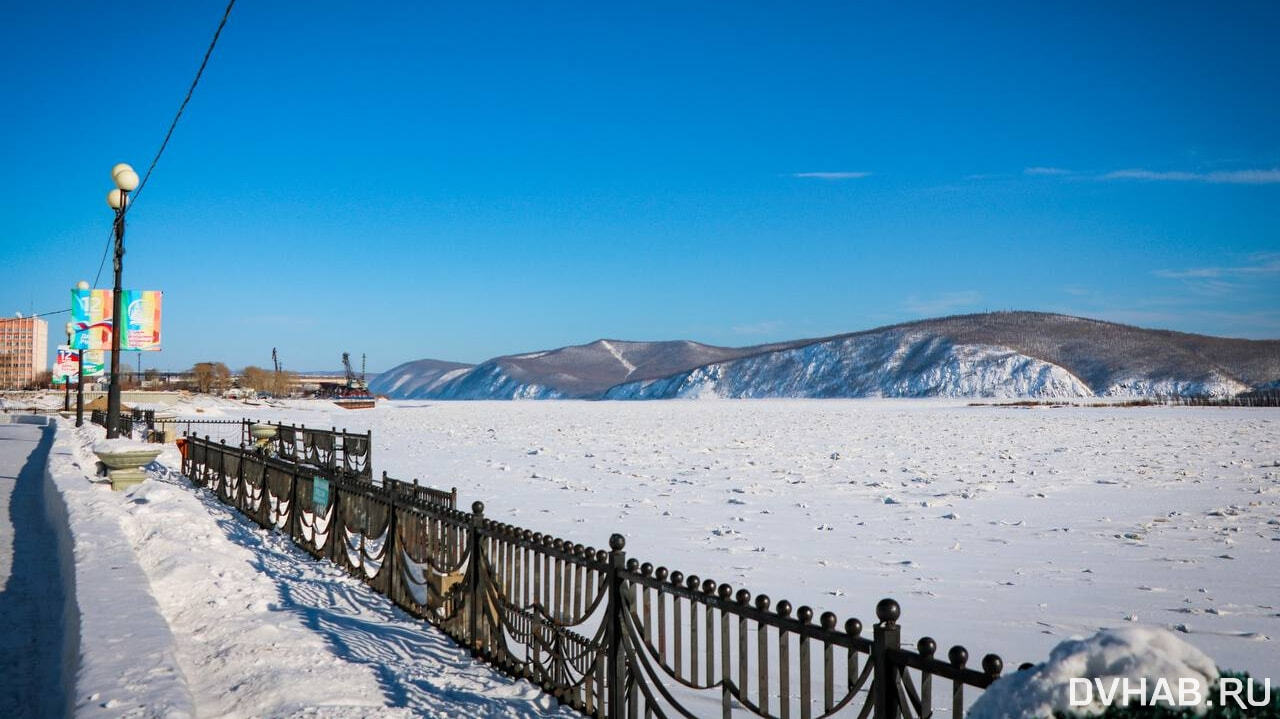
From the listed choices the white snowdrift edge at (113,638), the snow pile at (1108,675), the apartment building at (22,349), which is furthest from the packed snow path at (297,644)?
the apartment building at (22,349)

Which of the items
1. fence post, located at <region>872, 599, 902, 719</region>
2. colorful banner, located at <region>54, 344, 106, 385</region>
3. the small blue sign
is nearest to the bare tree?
colorful banner, located at <region>54, 344, 106, 385</region>

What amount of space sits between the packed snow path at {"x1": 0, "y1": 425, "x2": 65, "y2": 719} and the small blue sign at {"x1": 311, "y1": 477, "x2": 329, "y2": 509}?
2.70 m

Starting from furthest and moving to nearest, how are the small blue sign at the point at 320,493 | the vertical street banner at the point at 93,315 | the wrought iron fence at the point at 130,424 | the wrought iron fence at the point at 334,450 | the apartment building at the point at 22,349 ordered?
the apartment building at the point at 22,349 < the wrought iron fence at the point at 130,424 < the vertical street banner at the point at 93,315 < the wrought iron fence at the point at 334,450 < the small blue sign at the point at 320,493

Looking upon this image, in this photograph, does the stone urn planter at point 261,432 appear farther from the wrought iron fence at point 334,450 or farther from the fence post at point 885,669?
the fence post at point 885,669

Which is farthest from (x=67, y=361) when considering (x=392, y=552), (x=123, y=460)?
(x=392, y=552)

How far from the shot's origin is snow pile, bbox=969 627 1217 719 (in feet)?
7.27

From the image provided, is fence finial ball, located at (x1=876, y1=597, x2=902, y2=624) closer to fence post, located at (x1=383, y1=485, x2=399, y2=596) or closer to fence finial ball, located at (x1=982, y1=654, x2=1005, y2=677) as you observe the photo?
fence finial ball, located at (x1=982, y1=654, x2=1005, y2=677)

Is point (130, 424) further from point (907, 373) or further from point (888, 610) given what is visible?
point (907, 373)

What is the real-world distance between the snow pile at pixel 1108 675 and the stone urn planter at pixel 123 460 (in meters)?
15.9

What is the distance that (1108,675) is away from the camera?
2268 millimetres

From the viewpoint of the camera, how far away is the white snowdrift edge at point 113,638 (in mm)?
4586

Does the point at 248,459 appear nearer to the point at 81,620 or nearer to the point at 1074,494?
the point at 81,620

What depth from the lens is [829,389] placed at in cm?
18188

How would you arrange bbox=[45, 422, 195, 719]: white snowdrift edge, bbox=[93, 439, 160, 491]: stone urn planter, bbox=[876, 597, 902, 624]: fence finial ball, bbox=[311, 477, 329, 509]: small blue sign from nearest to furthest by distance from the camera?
bbox=[876, 597, 902, 624]: fence finial ball, bbox=[45, 422, 195, 719]: white snowdrift edge, bbox=[311, 477, 329, 509]: small blue sign, bbox=[93, 439, 160, 491]: stone urn planter
